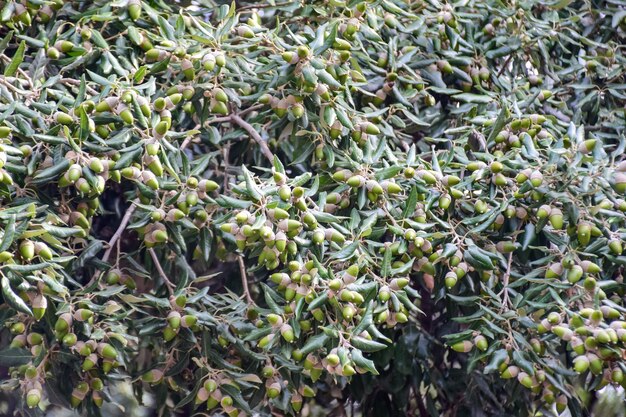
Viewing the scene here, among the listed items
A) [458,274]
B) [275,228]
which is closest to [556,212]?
[458,274]

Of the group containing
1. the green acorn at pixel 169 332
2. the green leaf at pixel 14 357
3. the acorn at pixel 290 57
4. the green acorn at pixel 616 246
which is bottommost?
the green acorn at pixel 169 332

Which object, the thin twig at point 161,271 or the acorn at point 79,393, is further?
the thin twig at point 161,271

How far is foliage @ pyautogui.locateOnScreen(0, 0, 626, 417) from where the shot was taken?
2.33m

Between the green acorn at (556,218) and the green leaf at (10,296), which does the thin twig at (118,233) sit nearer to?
the green leaf at (10,296)

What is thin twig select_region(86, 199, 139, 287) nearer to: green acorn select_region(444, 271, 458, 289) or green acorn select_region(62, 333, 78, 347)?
green acorn select_region(62, 333, 78, 347)

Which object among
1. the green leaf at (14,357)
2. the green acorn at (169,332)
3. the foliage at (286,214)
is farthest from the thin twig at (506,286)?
the green leaf at (14,357)

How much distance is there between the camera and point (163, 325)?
8.55ft

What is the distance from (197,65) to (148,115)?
0.28 metres

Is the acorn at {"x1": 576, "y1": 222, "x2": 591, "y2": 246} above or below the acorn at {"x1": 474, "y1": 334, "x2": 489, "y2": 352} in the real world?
above

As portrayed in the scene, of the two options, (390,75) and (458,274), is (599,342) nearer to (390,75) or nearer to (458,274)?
(458,274)

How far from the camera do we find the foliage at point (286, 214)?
233 centimetres

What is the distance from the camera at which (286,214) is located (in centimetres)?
228

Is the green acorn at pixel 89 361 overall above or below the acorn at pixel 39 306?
below

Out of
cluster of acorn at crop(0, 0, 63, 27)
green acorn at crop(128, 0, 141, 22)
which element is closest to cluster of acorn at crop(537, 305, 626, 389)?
green acorn at crop(128, 0, 141, 22)
